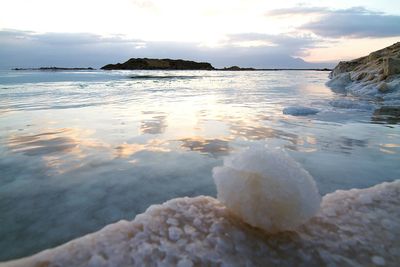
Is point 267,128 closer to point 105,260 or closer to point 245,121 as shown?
point 245,121

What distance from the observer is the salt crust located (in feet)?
5.51

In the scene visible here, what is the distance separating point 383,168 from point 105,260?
311cm

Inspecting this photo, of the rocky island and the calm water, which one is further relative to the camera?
the rocky island

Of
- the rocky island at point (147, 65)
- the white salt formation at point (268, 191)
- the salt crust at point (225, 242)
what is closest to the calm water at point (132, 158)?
the salt crust at point (225, 242)

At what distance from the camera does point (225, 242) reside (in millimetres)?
1839

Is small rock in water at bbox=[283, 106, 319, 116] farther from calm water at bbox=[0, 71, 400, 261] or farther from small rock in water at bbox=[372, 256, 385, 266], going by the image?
small rock in water at bbox=[372, 256, 385, 266]

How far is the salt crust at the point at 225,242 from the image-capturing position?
5.51 ft

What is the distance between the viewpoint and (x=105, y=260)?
1664 millimetres

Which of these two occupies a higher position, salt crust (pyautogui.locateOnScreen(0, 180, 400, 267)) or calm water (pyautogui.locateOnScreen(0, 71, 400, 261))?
salt crust (pyautogui.locateOnScreen(0, 180, 400, 267))

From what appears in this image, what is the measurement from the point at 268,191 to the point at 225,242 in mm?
399

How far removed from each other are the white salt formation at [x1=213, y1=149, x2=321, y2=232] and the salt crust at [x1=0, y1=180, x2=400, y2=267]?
111mm

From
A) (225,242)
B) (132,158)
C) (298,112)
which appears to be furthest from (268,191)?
(298,112)

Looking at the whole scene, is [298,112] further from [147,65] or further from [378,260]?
[147,65]

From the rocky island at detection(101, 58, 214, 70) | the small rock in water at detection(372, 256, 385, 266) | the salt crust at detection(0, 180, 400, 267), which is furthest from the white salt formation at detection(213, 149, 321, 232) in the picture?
the rocky island at detection(101, 58, 214, 70)
